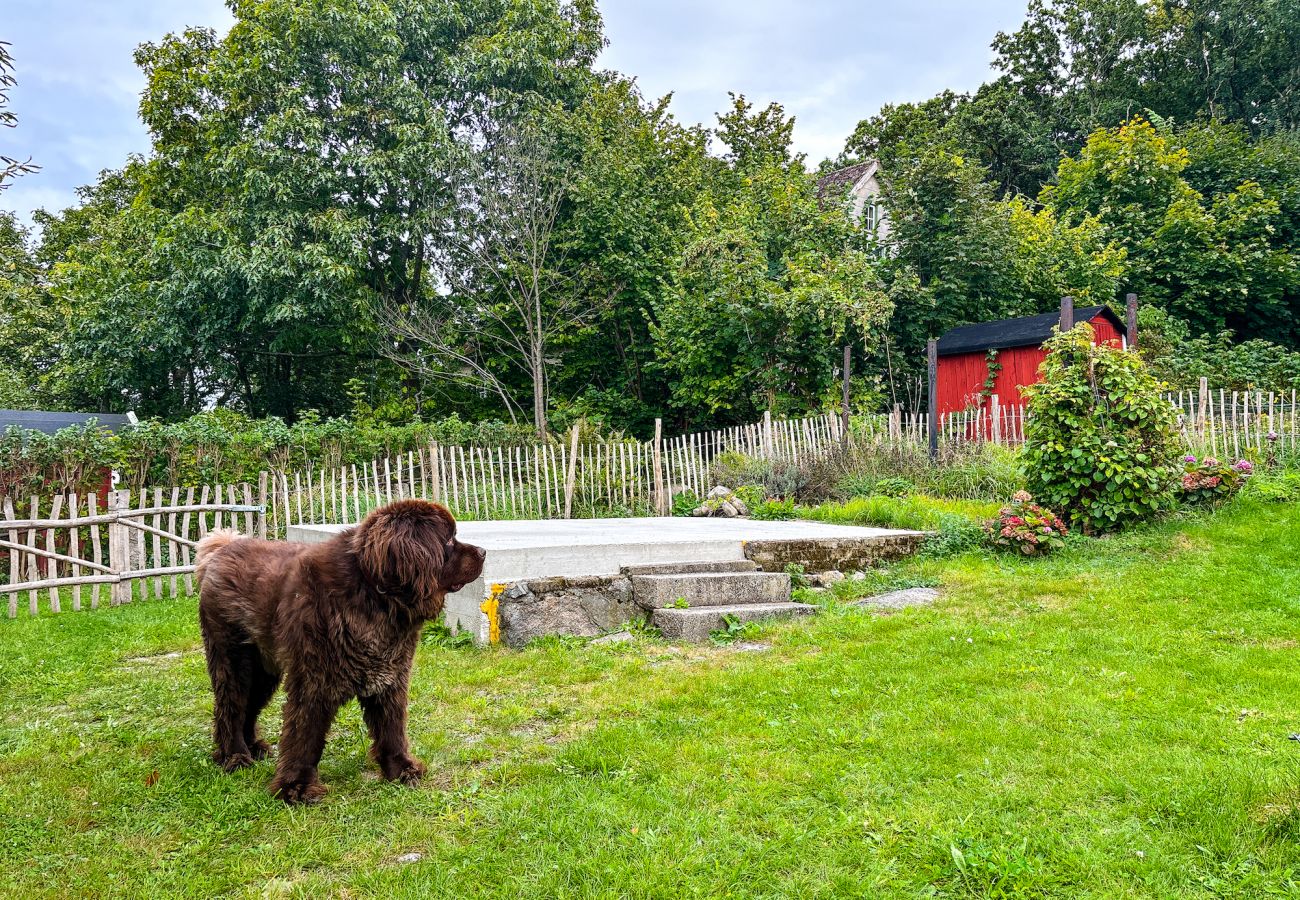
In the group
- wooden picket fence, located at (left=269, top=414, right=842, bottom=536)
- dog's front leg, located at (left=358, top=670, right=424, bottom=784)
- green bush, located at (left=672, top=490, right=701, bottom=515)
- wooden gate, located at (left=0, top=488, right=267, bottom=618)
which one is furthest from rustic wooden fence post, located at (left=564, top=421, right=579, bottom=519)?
dog's front leg, located at (left=358, top=670, right=424, bottom=784)

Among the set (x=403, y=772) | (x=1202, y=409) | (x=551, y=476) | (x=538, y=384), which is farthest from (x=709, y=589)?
(x=538, y=384)

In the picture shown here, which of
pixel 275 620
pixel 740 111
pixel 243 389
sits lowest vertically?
pixel 275 620

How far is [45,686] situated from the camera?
475 cm

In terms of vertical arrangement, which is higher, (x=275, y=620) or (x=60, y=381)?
(x=60, y=381)

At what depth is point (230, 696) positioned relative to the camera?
11.0 ft

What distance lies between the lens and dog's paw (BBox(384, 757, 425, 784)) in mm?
3148

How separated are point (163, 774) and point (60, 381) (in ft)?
71.8

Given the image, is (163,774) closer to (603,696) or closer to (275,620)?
(275,620)

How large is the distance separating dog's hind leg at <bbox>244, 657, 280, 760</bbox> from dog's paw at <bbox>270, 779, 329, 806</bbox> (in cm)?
55

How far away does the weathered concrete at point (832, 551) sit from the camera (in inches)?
268

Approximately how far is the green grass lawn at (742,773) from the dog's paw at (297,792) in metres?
0.09

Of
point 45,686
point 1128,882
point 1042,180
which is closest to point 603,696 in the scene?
point 1128,882

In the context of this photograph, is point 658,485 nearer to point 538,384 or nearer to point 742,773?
point 538,384

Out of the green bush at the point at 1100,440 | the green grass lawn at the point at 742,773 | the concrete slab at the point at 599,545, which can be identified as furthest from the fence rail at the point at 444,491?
the green grass lawn at the point at 742,773
